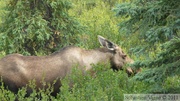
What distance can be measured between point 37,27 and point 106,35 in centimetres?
249

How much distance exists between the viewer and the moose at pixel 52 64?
8.88 metres

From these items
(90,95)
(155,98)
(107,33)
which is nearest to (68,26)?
(107,33)

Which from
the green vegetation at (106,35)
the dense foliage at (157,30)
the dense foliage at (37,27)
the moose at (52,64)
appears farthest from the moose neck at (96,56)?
the dense foliage at (157,30)

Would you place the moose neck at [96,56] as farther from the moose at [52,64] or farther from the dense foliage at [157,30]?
the dense foliage at [157,30]

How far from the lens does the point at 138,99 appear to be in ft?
23.5

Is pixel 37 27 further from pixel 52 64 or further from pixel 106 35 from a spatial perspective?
pixel 52 64

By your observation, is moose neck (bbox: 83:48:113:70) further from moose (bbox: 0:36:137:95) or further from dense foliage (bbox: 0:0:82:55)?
dense foliage (bbox: 0:0:82:55)

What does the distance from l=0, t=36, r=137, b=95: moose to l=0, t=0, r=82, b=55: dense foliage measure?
190 centimetres

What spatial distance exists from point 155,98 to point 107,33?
697 centimetres

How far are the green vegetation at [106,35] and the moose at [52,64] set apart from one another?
0.28 meters

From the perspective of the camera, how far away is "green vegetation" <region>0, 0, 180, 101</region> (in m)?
6.25

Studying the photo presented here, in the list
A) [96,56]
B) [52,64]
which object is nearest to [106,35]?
[96,56]

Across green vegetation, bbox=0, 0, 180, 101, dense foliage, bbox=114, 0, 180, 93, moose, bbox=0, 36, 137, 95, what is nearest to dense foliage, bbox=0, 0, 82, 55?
green vegetation, bbox=0, 0, 180, 101

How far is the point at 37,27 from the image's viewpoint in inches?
465
